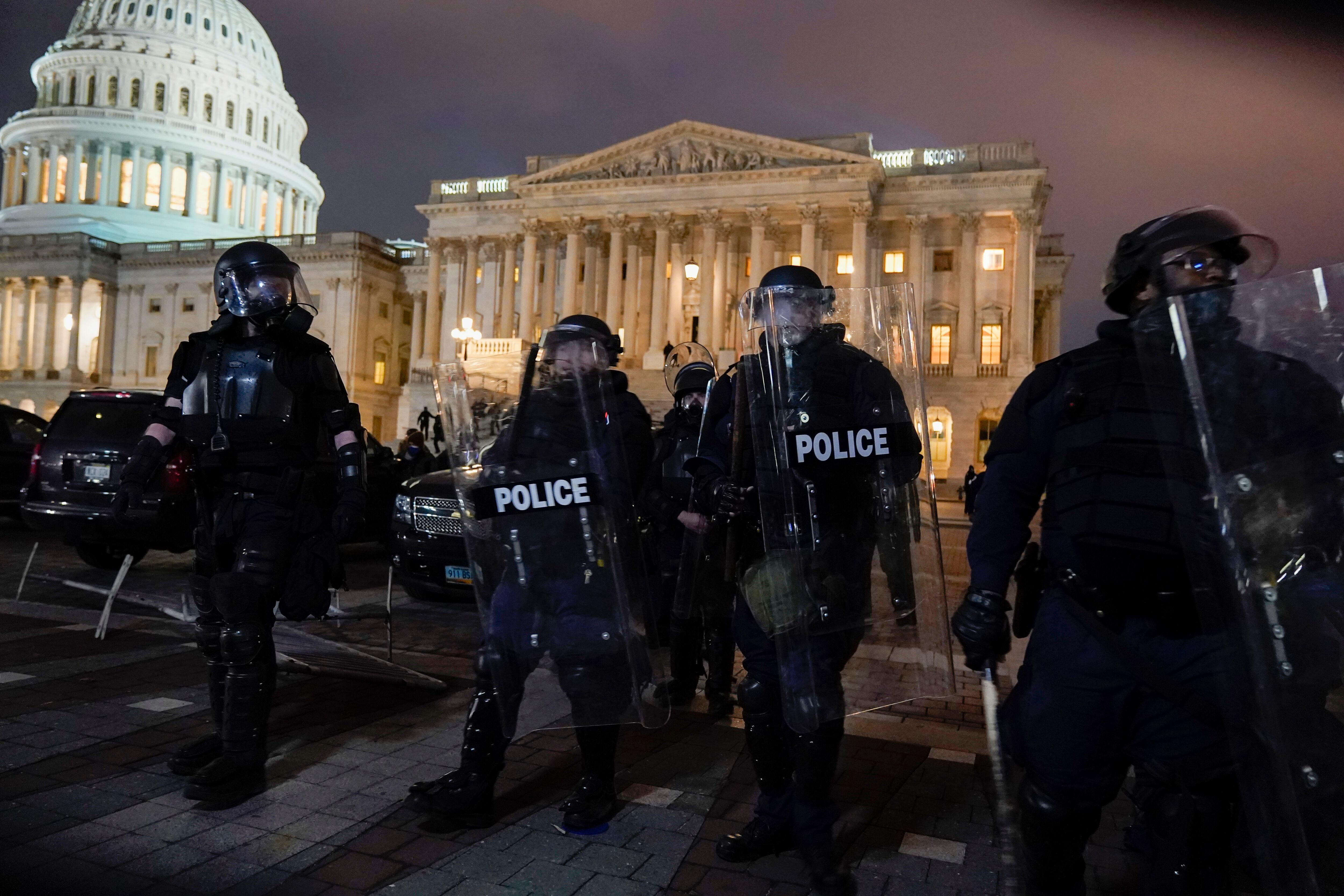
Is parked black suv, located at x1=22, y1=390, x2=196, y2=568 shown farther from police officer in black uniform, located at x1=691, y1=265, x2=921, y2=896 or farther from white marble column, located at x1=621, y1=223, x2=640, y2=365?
white marble column, located at x1=621, y1=223, x2=640, y2=365

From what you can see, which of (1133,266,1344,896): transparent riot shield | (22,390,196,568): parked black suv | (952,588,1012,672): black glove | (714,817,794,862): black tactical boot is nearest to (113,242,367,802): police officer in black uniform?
(714,817,794,862): black tactical boot

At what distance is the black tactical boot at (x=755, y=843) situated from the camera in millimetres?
3289

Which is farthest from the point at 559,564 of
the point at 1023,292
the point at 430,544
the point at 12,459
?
the point at 1023,292

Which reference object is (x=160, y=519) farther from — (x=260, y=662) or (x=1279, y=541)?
(x=1279, y=541)

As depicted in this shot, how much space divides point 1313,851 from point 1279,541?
623 mm

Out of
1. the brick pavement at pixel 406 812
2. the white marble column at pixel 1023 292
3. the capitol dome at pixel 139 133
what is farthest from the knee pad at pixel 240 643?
the capitol dome at pixel 139 133

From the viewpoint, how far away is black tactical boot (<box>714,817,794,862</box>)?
3.29 m

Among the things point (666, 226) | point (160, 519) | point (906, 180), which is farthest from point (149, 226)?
point (160, 519)

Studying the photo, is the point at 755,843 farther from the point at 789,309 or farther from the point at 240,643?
the point at 240,643

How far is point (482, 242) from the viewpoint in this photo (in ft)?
169

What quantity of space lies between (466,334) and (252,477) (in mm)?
38235

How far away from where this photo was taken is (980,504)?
269cm

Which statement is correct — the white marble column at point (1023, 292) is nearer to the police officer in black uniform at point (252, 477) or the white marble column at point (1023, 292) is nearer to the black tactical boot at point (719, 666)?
the black tactical boot at point (719, 666)

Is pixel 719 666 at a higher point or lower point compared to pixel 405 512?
lower
